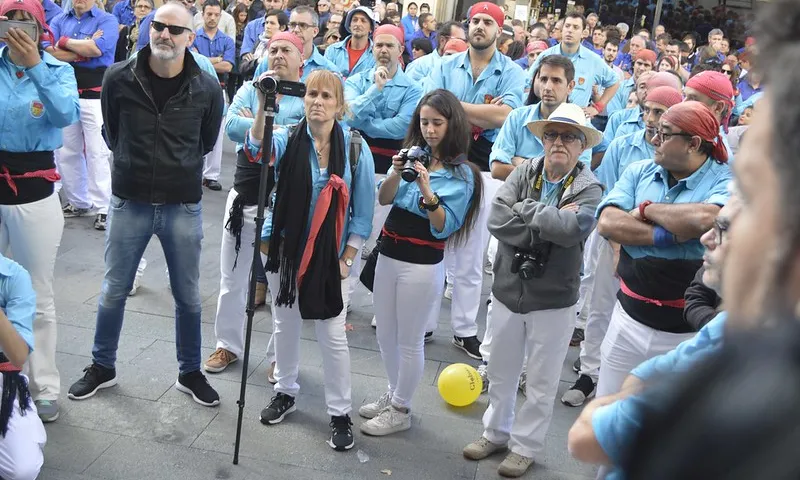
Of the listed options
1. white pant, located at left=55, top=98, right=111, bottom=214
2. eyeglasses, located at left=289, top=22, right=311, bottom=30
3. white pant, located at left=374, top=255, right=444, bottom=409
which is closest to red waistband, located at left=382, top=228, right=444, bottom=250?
white pant, located at left=374, top=255, right=444, bottom=409

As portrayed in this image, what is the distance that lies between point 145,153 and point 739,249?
13.6 feet

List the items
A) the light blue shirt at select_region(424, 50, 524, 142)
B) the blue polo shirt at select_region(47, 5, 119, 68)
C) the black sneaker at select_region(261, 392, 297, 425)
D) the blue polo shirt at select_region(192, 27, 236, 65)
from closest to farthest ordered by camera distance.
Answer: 1. the black sneaker at select_region(261, 392, 297, 425)
2. the light blue shirt at select_region(424, 50, 524, 142)
3. the blue polo shirt at select_region(47, 5, 119, 68)
4. the blue polo shirt at select_region(192, 27, 236, 65)

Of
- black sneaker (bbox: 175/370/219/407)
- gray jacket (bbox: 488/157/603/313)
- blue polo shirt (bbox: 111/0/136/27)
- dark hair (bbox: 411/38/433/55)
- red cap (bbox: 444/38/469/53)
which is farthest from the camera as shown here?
dark hair (bbox: 411/38/433/55)

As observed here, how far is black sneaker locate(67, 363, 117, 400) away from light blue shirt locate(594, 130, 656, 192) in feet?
10.7

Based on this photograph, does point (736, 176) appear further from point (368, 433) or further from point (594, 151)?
point (594, 151)

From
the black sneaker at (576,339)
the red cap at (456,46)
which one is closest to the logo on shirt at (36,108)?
the black sneaker at (576,339)

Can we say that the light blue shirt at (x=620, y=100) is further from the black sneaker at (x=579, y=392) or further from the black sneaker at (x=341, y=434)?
the black sneaker at (x=341, y=434)

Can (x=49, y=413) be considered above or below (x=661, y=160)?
below

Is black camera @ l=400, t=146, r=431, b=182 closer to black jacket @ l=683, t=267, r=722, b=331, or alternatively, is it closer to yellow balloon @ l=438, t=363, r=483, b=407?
yellow balloon @ l=438, t=363, r=483, b=407

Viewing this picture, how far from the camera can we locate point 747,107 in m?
8.59

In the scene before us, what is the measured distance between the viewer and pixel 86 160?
26.6 feet

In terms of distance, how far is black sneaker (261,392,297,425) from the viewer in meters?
4.81

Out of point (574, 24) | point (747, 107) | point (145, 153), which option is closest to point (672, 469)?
point (145, 153)

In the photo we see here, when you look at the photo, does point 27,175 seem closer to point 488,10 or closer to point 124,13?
point 488,10
